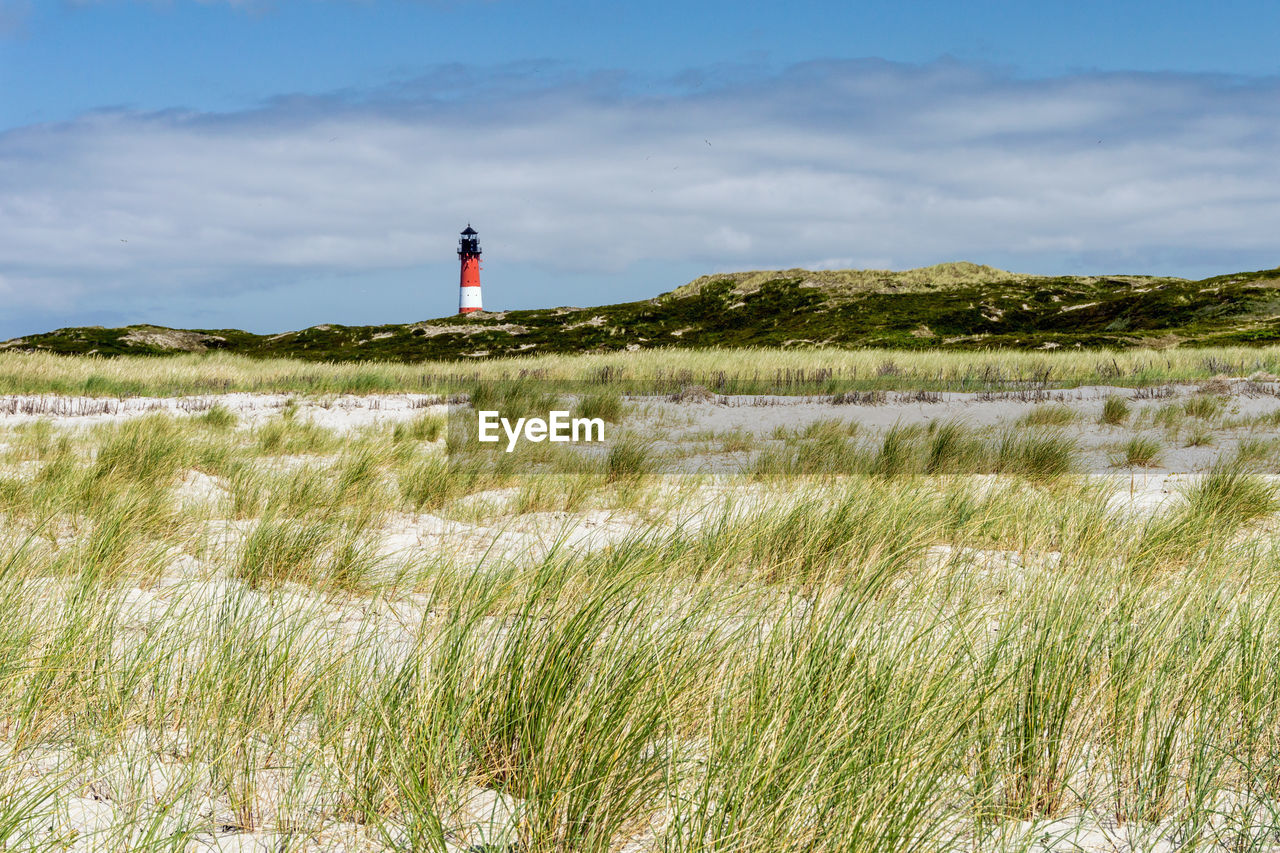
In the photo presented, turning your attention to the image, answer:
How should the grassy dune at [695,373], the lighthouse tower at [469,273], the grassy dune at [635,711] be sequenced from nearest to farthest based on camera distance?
the grassy dune at [635,711], the grassy dune at [695,373], the lighthouse tower at [469,273]

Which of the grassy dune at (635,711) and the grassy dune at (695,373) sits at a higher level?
the grassy dune at (695,373)

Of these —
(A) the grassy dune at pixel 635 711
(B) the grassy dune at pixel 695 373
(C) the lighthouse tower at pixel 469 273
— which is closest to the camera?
(A) the grassy dune at pixel 635 711

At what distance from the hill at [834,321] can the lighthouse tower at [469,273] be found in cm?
280

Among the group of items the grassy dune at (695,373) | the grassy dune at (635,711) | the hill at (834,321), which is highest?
the hill at (834,321)

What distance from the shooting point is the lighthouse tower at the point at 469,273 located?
57031mm

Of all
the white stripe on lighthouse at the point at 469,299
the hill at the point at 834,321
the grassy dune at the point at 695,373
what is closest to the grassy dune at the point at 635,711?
the grassy dune at the point at 695,373

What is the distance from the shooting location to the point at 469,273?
2281 inches

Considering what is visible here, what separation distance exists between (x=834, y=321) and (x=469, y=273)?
91.0 feet

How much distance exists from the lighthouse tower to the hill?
280cm

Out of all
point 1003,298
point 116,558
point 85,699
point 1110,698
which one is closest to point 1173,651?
point 1110,698

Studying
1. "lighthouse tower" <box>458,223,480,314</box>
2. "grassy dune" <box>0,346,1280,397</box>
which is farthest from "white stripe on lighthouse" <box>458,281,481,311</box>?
"grassy dune" <box>0,346,1280,397</box>

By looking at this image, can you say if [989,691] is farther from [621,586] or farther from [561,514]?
[561,514]

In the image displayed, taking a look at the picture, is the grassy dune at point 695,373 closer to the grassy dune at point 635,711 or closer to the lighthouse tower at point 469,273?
the grassy dune at point 635,711

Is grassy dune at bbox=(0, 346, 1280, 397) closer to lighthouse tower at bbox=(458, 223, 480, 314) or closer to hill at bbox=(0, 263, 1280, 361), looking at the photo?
hill at bbox=(0, 263, 1280, 361)
